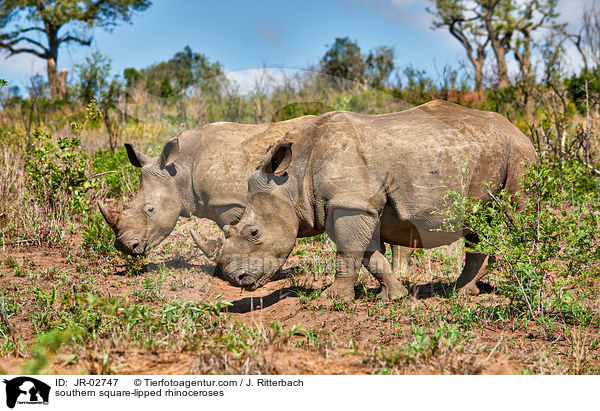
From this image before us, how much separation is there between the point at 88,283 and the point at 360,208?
120 inches

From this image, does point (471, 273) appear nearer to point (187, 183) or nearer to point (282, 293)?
point (282, 293)

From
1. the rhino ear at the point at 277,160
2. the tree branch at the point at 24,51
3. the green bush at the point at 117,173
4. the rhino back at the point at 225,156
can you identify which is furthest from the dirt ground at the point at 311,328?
the tree branch at the point at 24,51

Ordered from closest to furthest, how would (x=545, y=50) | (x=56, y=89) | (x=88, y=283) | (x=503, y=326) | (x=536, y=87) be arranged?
(x=503, y=326) → (x=88, y=283) → (x=545, y=50) → (x=536, y=87) → (x=56, y=89)

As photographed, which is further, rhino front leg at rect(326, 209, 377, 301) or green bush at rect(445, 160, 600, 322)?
rhino front leg at rect(326, 209, 377, 301)

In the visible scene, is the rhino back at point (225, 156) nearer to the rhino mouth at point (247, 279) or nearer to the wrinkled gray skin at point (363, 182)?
the wrinkled gray skin at point (363, 182)

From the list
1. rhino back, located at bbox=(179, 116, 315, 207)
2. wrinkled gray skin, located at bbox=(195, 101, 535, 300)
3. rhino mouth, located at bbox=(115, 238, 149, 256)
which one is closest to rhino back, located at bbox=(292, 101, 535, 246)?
wrinkled gray skin, located at bbox=(195, 101, 535, 300)

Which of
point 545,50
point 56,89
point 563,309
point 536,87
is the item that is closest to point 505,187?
point 563,309

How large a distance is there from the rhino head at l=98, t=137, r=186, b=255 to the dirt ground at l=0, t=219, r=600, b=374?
1.24 ft

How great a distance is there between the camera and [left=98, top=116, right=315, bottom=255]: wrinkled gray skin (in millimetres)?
6449

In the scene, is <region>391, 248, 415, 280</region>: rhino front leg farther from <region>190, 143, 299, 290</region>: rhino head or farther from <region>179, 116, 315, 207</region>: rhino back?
<region>190, 143, 299, 290</region>: rhino head

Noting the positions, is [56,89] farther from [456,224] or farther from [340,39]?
[456,224]

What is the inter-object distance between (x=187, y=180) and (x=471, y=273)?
3.28 meters

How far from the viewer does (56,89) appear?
2294cm

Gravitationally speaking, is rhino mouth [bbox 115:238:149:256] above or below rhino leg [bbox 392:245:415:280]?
above
